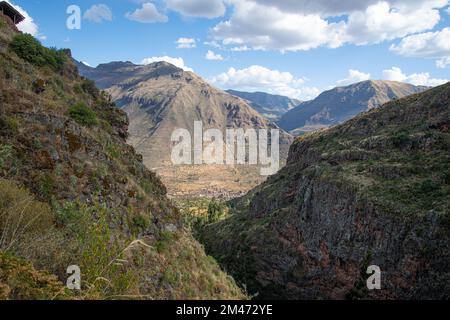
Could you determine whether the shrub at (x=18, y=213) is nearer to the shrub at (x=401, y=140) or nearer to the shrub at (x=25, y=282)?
the shrub at (x=25, y=282)

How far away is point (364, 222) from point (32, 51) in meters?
38.3

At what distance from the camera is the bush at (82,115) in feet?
87.4

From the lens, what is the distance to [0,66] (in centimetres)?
2373

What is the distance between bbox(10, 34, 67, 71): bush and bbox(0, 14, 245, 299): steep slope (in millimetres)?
75

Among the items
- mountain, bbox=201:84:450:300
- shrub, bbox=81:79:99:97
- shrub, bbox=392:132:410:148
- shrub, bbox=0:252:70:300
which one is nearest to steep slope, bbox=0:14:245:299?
shrub, bbox=0:252:70:300

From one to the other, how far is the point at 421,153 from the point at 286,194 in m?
24.3

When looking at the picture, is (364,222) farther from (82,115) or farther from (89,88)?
(89,88)

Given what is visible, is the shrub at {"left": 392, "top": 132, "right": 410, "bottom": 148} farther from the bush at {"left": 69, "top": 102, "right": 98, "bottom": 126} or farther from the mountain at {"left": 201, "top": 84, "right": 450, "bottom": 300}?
the bush at {"left": 69, "top": 102, "right": 98, "bottom": 126}

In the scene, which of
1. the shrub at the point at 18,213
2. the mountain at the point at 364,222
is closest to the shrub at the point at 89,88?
the shrub at the point at 18,213

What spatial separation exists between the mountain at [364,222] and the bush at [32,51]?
3691 cm

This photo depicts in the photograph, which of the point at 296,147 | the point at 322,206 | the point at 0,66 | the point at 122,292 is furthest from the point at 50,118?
the point at 296,147

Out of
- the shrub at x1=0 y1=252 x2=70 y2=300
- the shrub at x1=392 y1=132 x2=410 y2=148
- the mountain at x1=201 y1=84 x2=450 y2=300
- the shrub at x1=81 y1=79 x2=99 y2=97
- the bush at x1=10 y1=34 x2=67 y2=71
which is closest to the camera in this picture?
the shrub at x1=0 y1=252 x2=70 y2=300

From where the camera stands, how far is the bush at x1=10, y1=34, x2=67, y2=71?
29281 mm

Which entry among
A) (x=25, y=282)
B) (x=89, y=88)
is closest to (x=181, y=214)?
(x=89, y=88)
